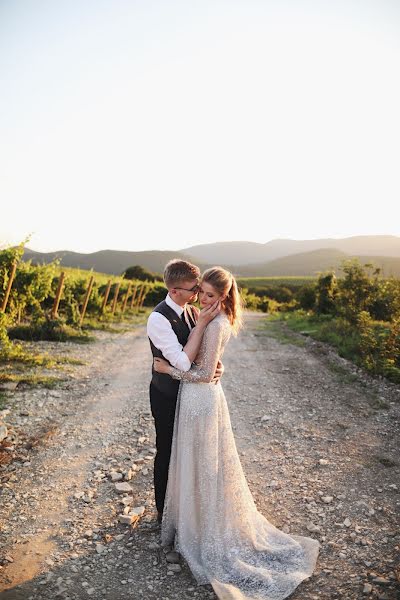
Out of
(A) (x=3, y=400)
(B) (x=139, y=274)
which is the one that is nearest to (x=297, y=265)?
(B) (x=139, y=274)

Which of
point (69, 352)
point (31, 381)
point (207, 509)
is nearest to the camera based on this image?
point (207, 509)

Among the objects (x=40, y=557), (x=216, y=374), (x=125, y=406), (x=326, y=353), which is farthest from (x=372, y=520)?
(x=326, y=353)

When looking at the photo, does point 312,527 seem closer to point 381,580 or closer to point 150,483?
point 381,580

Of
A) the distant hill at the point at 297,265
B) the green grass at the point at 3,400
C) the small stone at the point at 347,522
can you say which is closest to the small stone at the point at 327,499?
the small stone at the point at 347,522

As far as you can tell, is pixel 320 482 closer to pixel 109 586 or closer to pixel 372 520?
pixel 372 520

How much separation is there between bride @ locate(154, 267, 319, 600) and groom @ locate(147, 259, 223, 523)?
8cm

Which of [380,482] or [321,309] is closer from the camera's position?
[380,482]

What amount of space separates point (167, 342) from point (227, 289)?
0.63 m

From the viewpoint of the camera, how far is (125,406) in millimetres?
7125

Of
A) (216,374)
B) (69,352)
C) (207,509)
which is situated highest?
(216,374)

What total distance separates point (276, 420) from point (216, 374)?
3616 millimetres

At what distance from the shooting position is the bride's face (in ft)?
10.5

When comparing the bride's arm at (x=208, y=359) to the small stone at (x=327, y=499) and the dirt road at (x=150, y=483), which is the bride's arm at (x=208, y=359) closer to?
the dirt road at (x=150, y=483)

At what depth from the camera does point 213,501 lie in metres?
3.39
